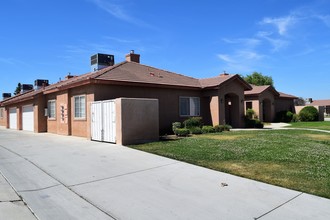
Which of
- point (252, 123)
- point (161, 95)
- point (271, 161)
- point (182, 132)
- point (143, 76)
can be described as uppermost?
point (143, 76)

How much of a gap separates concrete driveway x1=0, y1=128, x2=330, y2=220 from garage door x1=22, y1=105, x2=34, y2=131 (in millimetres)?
20195

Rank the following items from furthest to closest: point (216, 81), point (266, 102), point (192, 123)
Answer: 1. point (266, 102)
2. point (216, 81)
3. point (192, 123)

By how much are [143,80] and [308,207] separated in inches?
582

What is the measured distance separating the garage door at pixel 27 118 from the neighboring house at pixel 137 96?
0.42 metres

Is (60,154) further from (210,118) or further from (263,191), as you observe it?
(210,118)

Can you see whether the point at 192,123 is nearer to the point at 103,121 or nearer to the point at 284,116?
the point at 103,121

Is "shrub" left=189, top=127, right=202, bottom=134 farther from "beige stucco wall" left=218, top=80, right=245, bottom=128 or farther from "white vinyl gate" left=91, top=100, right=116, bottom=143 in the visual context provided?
"white vinyl gate" left=91, top=100, right=116, bottom=143

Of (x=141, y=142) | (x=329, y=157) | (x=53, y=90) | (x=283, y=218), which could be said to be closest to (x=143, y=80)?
(x=141, y=142)

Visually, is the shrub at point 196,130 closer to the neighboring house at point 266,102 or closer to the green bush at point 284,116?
the neighboring house at point 266,102

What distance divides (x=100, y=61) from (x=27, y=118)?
11432 mm

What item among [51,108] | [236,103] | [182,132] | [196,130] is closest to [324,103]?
[236,103]

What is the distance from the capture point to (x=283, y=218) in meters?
4.73

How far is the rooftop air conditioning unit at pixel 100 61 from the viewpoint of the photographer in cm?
A: 2348

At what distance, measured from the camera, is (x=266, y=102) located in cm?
3497
